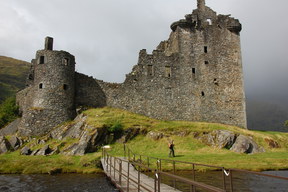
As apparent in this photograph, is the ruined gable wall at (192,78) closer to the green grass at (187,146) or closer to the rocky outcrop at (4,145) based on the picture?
the green grass at (187,146)

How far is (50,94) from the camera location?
30672 millimetres

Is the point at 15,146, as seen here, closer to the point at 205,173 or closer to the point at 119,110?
the point at 119,110

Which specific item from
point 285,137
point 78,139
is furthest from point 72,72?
point 285,137

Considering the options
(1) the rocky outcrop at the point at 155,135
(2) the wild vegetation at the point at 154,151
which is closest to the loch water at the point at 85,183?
(2) the wild vegetation at the point at 154,151

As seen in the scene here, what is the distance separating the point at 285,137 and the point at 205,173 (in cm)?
2213

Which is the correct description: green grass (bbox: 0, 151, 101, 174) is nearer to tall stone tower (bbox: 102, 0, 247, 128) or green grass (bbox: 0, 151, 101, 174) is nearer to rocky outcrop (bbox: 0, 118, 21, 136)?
rocky outcrop (bbox: 0, 118, 21, 136)

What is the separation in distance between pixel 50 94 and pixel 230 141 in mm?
21133

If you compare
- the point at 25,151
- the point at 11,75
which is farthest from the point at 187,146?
the point at 11,75

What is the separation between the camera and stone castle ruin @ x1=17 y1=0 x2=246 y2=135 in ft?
102

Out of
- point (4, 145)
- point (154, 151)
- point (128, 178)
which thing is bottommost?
point (128, 178)

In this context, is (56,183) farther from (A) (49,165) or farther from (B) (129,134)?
(B) (129,134)

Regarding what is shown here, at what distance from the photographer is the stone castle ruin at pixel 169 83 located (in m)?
31.0

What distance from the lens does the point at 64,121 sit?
30609 millimetres

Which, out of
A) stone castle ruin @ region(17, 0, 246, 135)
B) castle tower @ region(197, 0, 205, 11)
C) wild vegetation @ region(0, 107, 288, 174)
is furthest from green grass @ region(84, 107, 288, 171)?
castle tower @ region(197, 0, 205, 11)
